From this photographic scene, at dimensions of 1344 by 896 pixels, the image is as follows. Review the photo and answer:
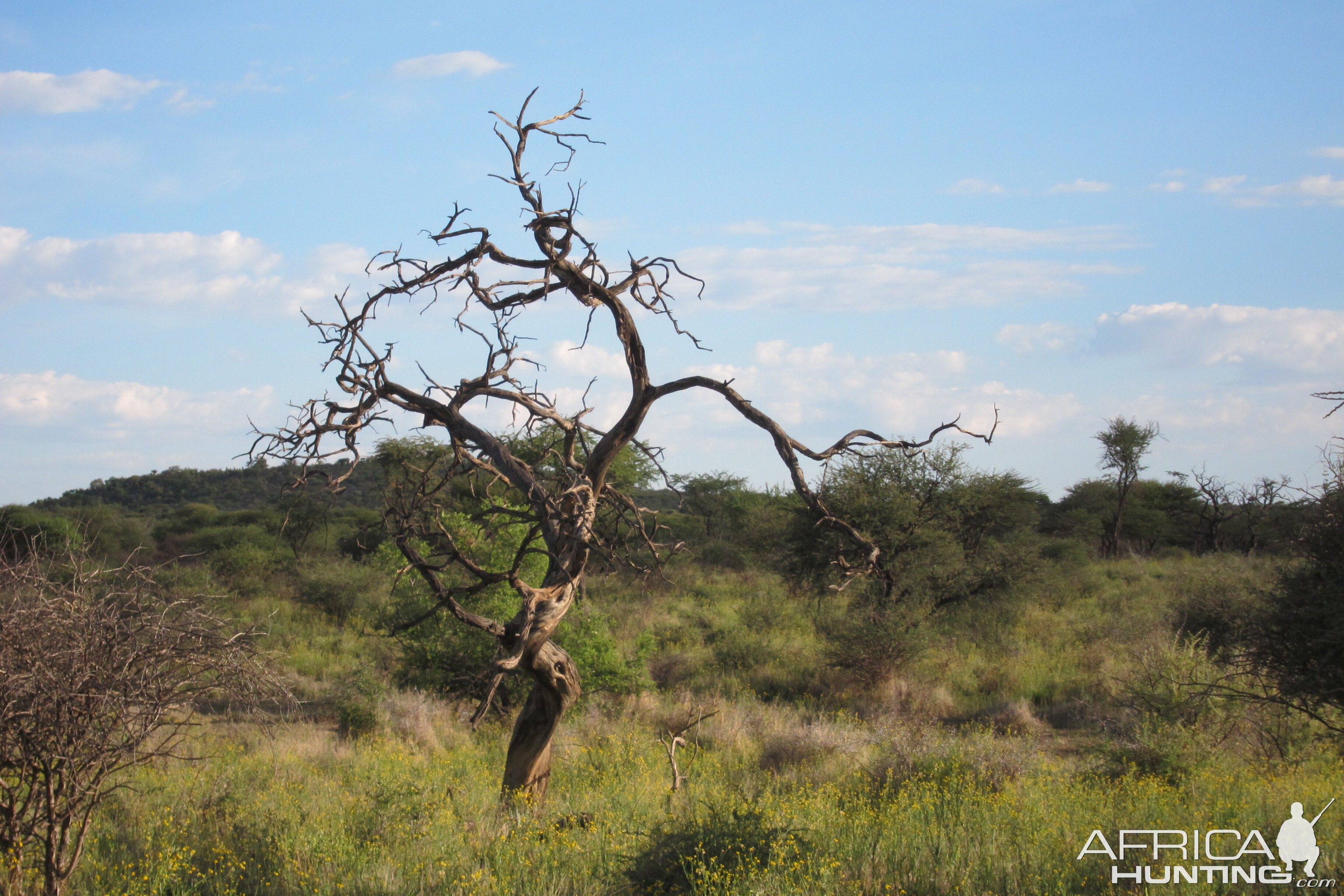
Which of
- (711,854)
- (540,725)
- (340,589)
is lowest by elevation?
(711,854)

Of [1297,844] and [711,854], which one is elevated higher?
[711,854]

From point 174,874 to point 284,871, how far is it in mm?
687

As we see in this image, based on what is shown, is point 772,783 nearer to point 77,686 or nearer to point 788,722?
point 788,722

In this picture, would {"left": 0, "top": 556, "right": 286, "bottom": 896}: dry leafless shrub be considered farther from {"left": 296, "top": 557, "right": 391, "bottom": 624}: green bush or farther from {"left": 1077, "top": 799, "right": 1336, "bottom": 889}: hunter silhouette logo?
{"left": 296, "top": 557, "right": 391, "bottom": 624}: green bush

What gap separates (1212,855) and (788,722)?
21.5ft

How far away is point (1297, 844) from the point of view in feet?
20.2

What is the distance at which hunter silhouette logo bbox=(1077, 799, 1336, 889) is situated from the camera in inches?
225

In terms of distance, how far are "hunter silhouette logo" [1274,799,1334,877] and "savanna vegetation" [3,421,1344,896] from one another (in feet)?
0.48

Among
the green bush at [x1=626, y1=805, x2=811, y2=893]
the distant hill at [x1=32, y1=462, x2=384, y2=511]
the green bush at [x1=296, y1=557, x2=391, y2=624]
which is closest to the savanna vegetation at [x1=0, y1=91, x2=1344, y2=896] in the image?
the green bush at [x1=626, y1=805, x2=811, y2=893]

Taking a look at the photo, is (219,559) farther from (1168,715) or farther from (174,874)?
(1168,715)

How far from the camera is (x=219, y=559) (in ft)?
87.3

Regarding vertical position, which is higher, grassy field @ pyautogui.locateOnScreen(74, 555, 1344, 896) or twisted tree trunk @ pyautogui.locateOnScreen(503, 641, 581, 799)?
twisted tree trunk @ pyautogui.locateOnScreen(503, 641, 581, 799)

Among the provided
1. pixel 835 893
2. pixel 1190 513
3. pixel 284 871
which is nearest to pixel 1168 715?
pixel 835 893

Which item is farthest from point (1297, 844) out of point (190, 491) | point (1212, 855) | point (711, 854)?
point (190, 491)
